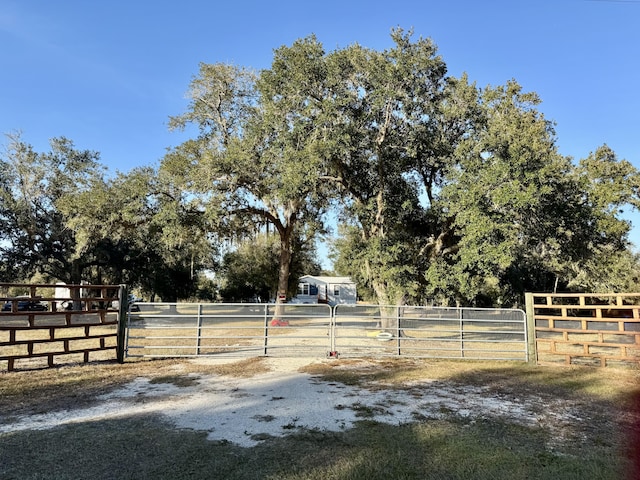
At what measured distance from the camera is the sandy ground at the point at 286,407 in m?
4.80

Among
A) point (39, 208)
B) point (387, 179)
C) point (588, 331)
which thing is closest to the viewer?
point (588, 331)

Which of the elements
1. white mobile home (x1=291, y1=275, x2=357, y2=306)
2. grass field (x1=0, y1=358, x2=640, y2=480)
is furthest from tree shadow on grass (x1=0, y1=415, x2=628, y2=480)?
white mobile home (x1=291, y1=275, x2=357, y2=306)

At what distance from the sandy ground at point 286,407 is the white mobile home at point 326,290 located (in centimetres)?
3676

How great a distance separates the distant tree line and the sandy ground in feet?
25.3

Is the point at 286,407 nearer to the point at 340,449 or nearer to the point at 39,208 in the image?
the point at 340,449

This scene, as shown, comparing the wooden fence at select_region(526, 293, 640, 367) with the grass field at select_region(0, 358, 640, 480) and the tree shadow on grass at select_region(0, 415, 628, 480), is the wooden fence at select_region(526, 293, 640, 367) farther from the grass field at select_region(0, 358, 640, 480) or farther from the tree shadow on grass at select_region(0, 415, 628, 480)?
the tree shadow on grass at select_region(0, 415, 628, 480)

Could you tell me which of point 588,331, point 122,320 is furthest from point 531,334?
point 122,320

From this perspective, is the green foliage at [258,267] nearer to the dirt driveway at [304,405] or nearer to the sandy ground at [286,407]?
the dirt driveway at [304,405]

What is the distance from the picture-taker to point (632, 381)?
299 inches

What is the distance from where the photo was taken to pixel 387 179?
16.9 meters

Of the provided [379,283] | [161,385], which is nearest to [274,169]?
[379,283]

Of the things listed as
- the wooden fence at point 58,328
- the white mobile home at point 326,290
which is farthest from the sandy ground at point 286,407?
the white mobile home at point 326,290

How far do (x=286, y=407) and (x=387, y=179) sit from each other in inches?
497

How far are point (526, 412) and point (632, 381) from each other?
356cm
